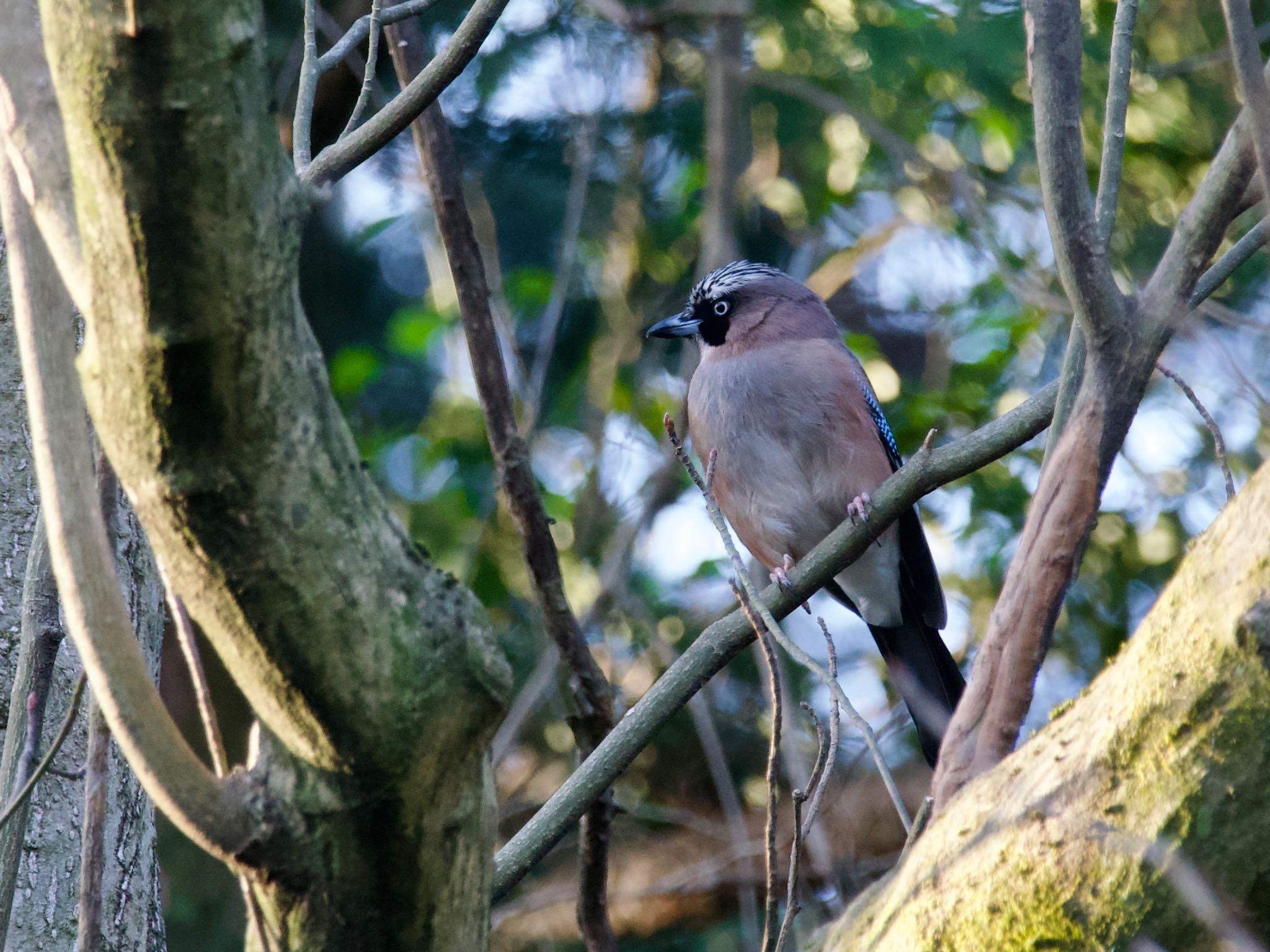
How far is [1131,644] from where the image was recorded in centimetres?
166

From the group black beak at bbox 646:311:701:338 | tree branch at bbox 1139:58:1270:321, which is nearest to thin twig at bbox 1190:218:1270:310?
tree branch at bbox 1139:58:1270:321

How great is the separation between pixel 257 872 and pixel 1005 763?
0.98 meters

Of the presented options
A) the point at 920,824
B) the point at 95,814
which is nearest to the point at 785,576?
the point at 920,824

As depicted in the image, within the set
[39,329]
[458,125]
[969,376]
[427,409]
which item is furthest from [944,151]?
[39,329]

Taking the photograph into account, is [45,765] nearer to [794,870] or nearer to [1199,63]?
[794,870]

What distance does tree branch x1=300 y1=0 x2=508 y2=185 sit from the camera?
2250 millimetres

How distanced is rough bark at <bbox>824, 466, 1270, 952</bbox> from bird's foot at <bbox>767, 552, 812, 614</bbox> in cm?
138

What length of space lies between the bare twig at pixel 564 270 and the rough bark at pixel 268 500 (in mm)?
3177

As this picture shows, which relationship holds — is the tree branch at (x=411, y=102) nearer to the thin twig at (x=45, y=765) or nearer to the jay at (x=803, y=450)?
the thin twig at (x=45, y=765)

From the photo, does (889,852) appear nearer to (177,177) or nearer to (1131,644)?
(1131,644)

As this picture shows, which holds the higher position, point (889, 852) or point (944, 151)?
point (944, 151)

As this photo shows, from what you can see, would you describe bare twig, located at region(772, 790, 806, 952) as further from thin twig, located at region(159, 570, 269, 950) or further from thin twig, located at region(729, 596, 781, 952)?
thin twig, located at region(159, 570, 269, 950)

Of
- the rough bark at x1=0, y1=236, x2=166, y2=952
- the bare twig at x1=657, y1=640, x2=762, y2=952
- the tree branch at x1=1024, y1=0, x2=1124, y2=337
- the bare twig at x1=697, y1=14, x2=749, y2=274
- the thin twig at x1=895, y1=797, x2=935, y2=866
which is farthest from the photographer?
the bare twig at x1=697, y1=14, x2=749, y2=274

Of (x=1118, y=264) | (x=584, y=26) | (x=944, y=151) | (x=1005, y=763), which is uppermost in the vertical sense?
(x=584, y=26)
